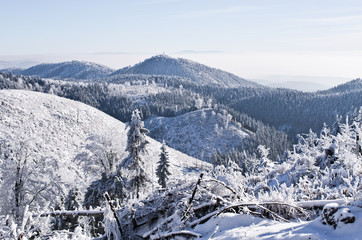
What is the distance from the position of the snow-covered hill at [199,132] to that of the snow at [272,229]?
122506 millimetres

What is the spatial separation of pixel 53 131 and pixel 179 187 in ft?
194

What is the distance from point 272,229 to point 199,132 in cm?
14646

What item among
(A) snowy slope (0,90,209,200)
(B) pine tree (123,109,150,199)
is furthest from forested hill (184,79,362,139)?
(B) pine tree (123,109,150,199)

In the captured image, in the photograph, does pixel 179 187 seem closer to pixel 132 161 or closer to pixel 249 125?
pixel 132 161

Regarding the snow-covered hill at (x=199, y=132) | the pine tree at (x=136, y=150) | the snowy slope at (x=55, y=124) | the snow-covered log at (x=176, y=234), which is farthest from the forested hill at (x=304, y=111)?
the snow-covered log at (x=176, y=234)

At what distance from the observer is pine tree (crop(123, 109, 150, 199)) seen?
20000 mm

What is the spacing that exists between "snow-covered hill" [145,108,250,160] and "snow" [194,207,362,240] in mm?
122506

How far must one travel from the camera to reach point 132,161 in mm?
20203

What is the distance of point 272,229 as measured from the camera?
2516 millimetres

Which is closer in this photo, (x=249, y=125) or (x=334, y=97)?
(x=249, y=125)

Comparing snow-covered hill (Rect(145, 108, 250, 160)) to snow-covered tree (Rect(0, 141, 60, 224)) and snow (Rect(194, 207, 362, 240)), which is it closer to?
snow-covered tree (Rect(0, 141, 60, 224))

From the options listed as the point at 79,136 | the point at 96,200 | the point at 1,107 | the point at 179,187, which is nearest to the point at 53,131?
the point at 79,136

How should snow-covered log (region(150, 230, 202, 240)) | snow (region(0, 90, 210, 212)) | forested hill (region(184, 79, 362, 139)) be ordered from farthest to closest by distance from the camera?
1. forested hill (region(184, 79, 362, 139))
2. snow (region(0, 90, 210, 212))
3. snow-covered log (region(150, 230, 202, 240))

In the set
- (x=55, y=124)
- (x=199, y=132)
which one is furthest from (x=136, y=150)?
(x=199, y=132)
